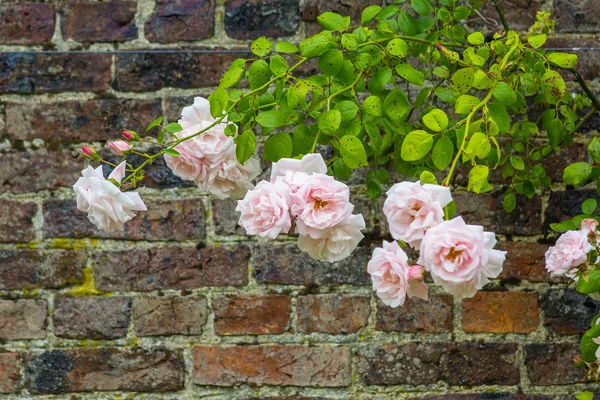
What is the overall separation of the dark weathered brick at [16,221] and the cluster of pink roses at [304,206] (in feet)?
2.36

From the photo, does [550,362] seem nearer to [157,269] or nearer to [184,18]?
[157,269]

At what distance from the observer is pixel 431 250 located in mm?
851

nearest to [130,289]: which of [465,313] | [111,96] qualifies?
[111,96]

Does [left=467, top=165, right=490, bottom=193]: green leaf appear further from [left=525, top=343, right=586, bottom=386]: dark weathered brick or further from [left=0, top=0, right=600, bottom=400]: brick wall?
[left=525, top=343, right=586, bottom=386]: dark weathered brick

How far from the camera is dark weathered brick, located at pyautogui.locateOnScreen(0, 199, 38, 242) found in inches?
59.7

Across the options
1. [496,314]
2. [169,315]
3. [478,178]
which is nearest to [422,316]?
[496,314]

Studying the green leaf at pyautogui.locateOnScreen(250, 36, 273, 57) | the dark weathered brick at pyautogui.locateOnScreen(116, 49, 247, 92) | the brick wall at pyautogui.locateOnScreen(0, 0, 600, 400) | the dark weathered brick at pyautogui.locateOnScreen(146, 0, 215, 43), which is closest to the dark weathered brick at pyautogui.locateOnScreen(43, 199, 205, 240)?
the brick wall at pyautogui.locateOnScreen(0, 0, 600, 400)

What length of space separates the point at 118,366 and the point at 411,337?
60 centimetres

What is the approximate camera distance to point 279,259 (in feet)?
4.97

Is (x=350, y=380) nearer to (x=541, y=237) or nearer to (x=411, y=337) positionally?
(x=411, y=337)

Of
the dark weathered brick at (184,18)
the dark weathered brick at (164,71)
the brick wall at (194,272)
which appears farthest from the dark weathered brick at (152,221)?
the dark weathered brick at (184,18)

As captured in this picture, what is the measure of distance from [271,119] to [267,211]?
210mm

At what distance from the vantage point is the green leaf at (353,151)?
106cm

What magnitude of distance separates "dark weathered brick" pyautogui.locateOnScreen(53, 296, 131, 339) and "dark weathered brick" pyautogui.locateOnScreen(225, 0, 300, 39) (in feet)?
1.97
